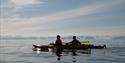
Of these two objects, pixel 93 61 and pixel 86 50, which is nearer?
pixel 93 61

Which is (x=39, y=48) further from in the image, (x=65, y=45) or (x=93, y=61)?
(x=93, y=61)

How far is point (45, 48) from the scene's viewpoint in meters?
59.0

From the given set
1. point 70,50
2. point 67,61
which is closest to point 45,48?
point 70,50

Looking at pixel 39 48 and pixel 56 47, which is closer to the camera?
pixel 56 47

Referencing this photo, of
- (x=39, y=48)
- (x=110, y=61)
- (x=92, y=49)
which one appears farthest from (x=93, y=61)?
(x=39, y=48)

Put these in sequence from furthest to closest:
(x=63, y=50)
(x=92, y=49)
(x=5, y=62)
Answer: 1. (x=92, y=49)
2. (x=63, y=50)
3. (x=5, y=62)

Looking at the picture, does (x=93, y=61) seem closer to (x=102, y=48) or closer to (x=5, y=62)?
(x=5, y=62)

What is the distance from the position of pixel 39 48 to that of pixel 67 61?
24.6 m

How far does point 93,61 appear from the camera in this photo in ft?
122

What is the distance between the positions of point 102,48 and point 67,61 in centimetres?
2238

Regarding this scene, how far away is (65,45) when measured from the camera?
5459 cm

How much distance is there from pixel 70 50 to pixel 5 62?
19.0 m

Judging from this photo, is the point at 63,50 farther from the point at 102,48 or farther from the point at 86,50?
the point at 102,48

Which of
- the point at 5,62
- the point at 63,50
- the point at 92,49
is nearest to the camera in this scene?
the point at 5,62
